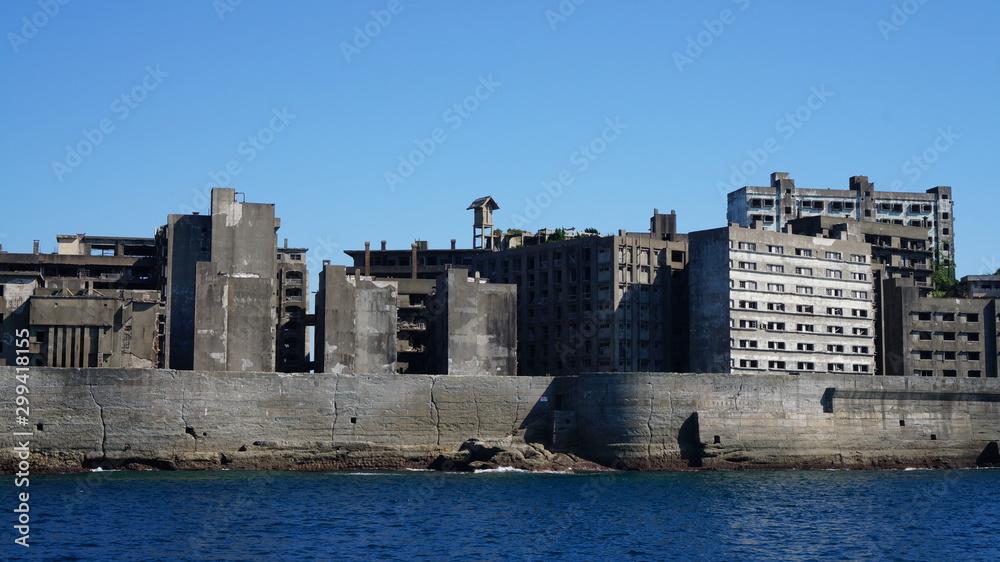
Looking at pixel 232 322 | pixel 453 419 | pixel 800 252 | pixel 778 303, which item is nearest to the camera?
pixel 453 419

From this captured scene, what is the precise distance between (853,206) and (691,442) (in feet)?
259

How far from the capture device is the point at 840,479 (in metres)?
81.1

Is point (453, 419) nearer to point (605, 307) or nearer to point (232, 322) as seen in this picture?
point (232, 322)

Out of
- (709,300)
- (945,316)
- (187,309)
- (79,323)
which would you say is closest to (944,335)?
(945,316)

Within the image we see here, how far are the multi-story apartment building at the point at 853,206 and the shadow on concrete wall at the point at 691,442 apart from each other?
64707 millimetres

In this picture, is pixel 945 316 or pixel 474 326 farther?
pixel 945 316

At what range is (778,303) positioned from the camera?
10731cm

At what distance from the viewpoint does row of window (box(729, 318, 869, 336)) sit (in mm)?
104500

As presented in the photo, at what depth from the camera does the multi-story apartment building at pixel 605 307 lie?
359ft

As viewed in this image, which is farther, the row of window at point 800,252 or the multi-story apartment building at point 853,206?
the multi-story apartment building at point 853,206

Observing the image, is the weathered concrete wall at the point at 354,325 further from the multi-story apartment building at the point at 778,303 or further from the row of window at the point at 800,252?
the row of window at the point at 800,252

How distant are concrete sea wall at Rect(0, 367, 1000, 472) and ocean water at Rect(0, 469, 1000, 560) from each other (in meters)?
2.18

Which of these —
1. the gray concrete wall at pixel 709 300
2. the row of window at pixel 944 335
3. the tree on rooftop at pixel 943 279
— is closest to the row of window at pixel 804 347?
the gray concrete wall at pixel 709 300

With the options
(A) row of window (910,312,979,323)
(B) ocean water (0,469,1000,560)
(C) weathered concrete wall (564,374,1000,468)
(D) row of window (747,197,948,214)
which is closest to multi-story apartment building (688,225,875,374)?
(A) row of window (910,312,979,323)
